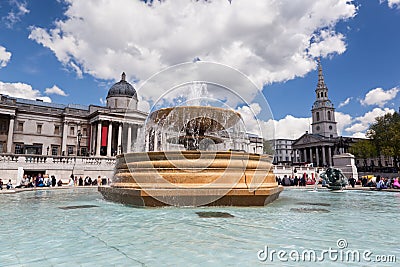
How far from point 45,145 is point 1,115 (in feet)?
28.9

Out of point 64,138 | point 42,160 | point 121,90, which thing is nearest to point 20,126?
point 64,138

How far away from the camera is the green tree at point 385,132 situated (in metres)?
47.6

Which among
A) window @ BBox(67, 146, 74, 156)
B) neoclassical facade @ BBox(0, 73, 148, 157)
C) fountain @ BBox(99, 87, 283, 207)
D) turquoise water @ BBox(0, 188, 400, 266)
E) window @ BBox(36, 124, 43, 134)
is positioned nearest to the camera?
turquoise water @ BBox(0, 188, 400, 266)

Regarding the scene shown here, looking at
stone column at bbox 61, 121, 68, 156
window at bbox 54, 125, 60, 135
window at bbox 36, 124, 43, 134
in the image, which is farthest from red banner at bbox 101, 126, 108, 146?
window at bbox 36, 124, 43, 134

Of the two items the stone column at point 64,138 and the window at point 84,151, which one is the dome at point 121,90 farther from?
the window at point 84,151

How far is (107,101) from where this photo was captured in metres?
62.2

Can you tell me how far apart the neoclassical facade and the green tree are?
41738 millimetres

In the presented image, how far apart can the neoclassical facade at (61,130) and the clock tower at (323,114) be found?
75.5 meters

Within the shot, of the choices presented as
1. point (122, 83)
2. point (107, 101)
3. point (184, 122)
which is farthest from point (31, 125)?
point (184, 122)

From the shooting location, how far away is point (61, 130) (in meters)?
55.3

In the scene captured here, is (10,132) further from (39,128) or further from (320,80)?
(320,80)

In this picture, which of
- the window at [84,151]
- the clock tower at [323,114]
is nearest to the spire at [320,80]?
the clock tower at [323,114]

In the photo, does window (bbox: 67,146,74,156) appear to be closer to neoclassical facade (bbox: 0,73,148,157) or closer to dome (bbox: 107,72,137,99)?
neoclassical facade (bbox: 0,73,148,157)

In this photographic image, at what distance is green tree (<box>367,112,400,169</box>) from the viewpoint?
1873 inches
